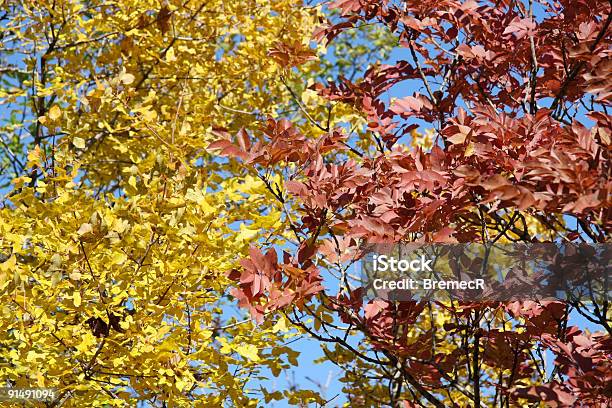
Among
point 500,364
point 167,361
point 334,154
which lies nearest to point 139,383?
point 167,361

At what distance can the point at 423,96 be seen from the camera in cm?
293

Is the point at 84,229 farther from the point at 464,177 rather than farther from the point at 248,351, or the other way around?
the point at 464,177

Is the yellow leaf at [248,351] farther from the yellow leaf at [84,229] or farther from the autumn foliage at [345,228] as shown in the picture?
the yellow leaf at [84,229]

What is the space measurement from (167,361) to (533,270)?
4.49 feet

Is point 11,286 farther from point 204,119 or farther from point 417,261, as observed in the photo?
point 204,119

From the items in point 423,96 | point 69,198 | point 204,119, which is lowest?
point 69,198

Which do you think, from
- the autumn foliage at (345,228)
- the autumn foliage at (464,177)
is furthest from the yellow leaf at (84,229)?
the autumn foliage at (464,177)

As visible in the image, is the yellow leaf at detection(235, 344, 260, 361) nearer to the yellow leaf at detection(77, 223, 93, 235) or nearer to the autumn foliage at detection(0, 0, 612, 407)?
the autumn foliage at detection(0, 0, 612, 407)

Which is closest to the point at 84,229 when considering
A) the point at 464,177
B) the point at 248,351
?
the point at 248,351

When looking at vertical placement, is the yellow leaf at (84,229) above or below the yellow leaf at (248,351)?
above

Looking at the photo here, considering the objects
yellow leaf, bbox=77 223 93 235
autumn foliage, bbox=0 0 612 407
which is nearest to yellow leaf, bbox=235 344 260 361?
autumn foliage, bbox=0 0 612 407

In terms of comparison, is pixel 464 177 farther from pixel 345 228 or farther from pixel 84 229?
pixel 84 229

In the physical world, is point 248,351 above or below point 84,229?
below

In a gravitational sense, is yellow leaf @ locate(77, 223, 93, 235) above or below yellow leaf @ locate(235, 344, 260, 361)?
above
